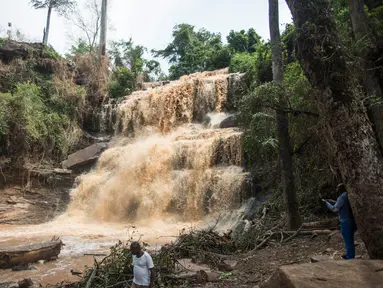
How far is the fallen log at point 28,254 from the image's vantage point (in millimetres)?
7816

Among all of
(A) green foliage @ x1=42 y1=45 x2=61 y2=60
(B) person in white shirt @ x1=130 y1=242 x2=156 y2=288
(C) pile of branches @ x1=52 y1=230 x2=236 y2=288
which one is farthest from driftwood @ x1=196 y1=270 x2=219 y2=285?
(A) green foliage @ x1=42 y1=45 x2=61 y2=60

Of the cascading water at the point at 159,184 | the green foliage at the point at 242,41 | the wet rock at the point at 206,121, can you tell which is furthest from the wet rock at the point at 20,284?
the green foliage at the point at 242,41

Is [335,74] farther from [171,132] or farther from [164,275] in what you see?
[171,132]

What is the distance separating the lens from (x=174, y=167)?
15.0m

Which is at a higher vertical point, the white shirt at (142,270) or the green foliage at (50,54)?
the green foliage at (50,54)

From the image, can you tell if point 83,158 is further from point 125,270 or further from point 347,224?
point 347,224

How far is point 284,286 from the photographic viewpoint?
340 centimetres

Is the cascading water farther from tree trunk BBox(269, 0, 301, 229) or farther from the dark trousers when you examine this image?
the dark trousers

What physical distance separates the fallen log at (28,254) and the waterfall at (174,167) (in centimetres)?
575

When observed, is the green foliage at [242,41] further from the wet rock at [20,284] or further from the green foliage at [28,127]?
the wet rock at [20,284]

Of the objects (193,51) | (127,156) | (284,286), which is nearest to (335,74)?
(284,286)

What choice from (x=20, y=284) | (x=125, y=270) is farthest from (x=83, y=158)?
(x=125, y=270)

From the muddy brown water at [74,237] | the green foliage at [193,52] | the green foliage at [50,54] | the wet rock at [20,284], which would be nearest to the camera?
the wet rock at [20,284]

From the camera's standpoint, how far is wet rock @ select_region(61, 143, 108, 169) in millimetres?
17281
